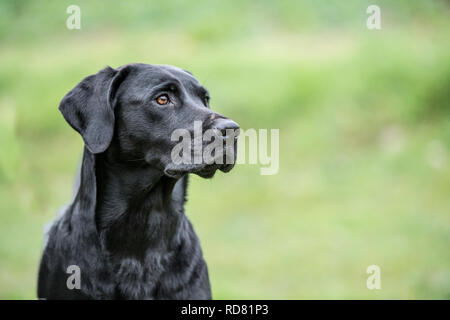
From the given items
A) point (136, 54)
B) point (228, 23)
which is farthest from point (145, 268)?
point (228, 23)

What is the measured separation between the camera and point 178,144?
3.32 m

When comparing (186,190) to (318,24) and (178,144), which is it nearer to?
(178,144)

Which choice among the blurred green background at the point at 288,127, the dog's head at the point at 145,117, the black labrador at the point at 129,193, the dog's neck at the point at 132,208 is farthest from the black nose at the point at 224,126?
the blurred green background at the point at 288,127

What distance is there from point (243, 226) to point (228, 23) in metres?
5.15

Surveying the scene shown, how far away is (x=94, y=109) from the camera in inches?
135

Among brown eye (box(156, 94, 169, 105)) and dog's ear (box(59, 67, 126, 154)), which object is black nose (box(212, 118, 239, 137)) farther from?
dog's ear (box(59, 67, 126, 154))

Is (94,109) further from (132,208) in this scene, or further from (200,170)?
(200,170)

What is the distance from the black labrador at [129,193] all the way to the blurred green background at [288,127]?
220cm

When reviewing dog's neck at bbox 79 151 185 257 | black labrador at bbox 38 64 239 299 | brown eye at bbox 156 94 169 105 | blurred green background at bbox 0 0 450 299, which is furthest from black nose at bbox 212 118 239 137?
blurred green background at bbox 0 0 450 299

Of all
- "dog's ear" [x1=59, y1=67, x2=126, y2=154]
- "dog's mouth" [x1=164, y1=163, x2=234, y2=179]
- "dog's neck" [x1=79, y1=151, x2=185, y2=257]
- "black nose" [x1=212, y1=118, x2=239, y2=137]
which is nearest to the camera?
"black nose" [x1=212, y1=118, x2=239, y2=137]

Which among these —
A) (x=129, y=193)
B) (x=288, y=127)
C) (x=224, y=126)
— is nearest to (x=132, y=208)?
(x=129, y=193)

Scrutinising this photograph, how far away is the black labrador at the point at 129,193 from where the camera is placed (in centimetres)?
342

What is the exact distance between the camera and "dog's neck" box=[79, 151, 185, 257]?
350 cm

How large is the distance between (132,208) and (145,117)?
0.59 meters
